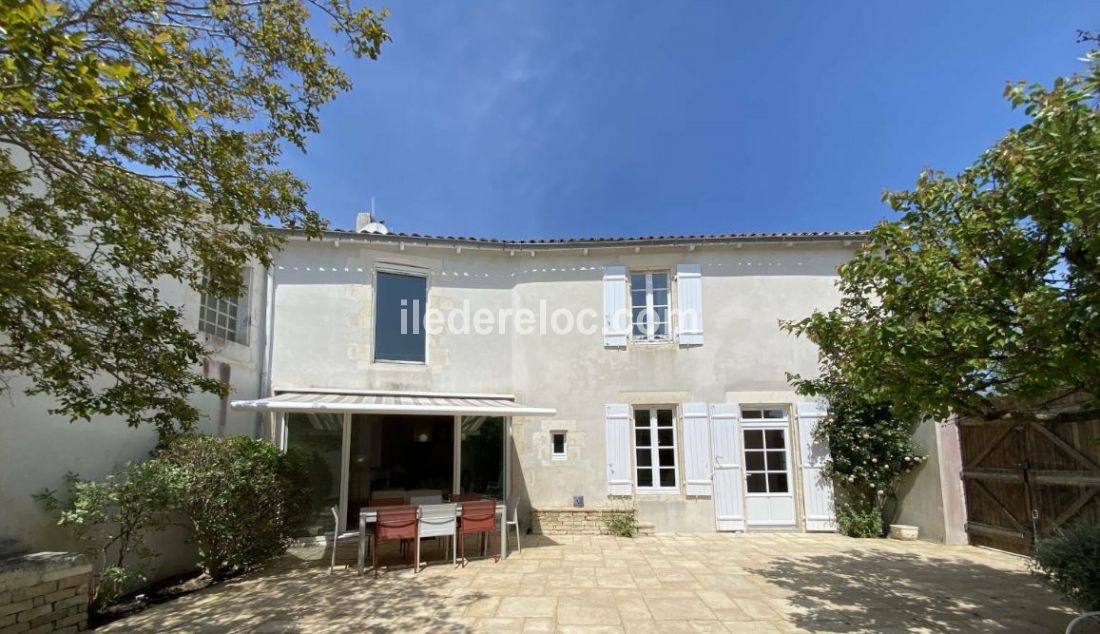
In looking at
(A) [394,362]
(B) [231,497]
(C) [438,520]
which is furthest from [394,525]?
(A) [394,362]

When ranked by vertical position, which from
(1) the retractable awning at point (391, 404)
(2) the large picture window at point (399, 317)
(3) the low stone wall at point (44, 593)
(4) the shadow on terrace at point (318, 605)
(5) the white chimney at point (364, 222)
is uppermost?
(5) the white chimney at point (364, 222)

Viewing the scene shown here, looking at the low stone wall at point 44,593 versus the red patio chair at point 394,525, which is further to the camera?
the red patio chair at point 394,525

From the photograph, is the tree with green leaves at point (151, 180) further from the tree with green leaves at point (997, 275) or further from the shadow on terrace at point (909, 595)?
the shadow on terrace at point (909, 595)

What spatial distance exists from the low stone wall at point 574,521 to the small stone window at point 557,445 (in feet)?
3.97

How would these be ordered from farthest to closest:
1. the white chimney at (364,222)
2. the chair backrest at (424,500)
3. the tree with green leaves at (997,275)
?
1. the white chimney at (364,222)
2. the chair backrest at (424,500)
3. the tree with green leaves at (997,275)

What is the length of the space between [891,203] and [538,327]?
860 cm

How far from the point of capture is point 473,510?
Result: 993 cm

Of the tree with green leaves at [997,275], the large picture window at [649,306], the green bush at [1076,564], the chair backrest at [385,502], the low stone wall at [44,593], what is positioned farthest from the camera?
the large picture window at [649,306]

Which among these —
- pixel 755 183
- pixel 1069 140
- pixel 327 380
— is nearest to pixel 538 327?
pixel 327 380

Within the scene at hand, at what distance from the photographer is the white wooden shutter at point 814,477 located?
12.6 m

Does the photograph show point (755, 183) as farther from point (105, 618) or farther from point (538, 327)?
A: point (105, 618)

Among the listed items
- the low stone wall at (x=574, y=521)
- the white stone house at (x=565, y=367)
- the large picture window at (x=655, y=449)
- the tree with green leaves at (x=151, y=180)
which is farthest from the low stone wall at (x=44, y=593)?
the large picture window at (x=655, y=449)

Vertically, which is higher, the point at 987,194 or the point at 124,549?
the point at 987,194

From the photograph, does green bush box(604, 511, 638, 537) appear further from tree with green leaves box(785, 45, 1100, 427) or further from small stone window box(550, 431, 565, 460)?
tree with green leaves box(785, 45, 1100, 427)
